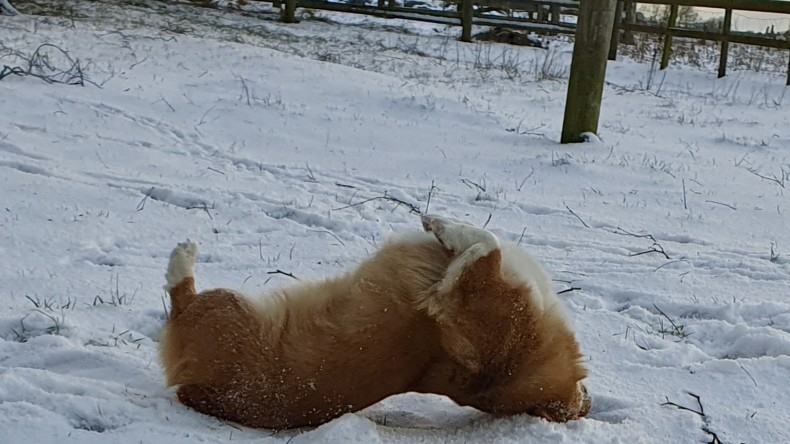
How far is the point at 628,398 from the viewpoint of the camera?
3166 millimetres

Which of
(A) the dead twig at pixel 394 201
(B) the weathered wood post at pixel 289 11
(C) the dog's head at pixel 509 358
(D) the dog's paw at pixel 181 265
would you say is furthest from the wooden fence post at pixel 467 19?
(C) the dog's head at pixel 509 358

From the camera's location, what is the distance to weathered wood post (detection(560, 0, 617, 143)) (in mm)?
7992

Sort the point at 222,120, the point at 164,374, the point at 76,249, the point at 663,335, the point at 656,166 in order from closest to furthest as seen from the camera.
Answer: the point at 164,374
the point at 663,335
the point at 76,249
the point at 656,166
the point at 222,120

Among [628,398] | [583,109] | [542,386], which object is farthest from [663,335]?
[583,109]

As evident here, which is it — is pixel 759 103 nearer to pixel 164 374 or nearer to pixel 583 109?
pixel 583 109

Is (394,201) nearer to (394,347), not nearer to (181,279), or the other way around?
(181,279)

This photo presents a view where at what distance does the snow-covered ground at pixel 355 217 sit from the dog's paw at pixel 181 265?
0.39 meters

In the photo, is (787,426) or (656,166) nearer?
(787,426)

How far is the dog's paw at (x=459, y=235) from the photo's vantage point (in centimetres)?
288

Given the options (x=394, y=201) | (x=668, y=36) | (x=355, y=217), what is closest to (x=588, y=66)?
(x=394, y=201)

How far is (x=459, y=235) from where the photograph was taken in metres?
2.96

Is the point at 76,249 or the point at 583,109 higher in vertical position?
the point at 583,109

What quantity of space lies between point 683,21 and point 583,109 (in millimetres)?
17859

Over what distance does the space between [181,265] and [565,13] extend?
2211cm
